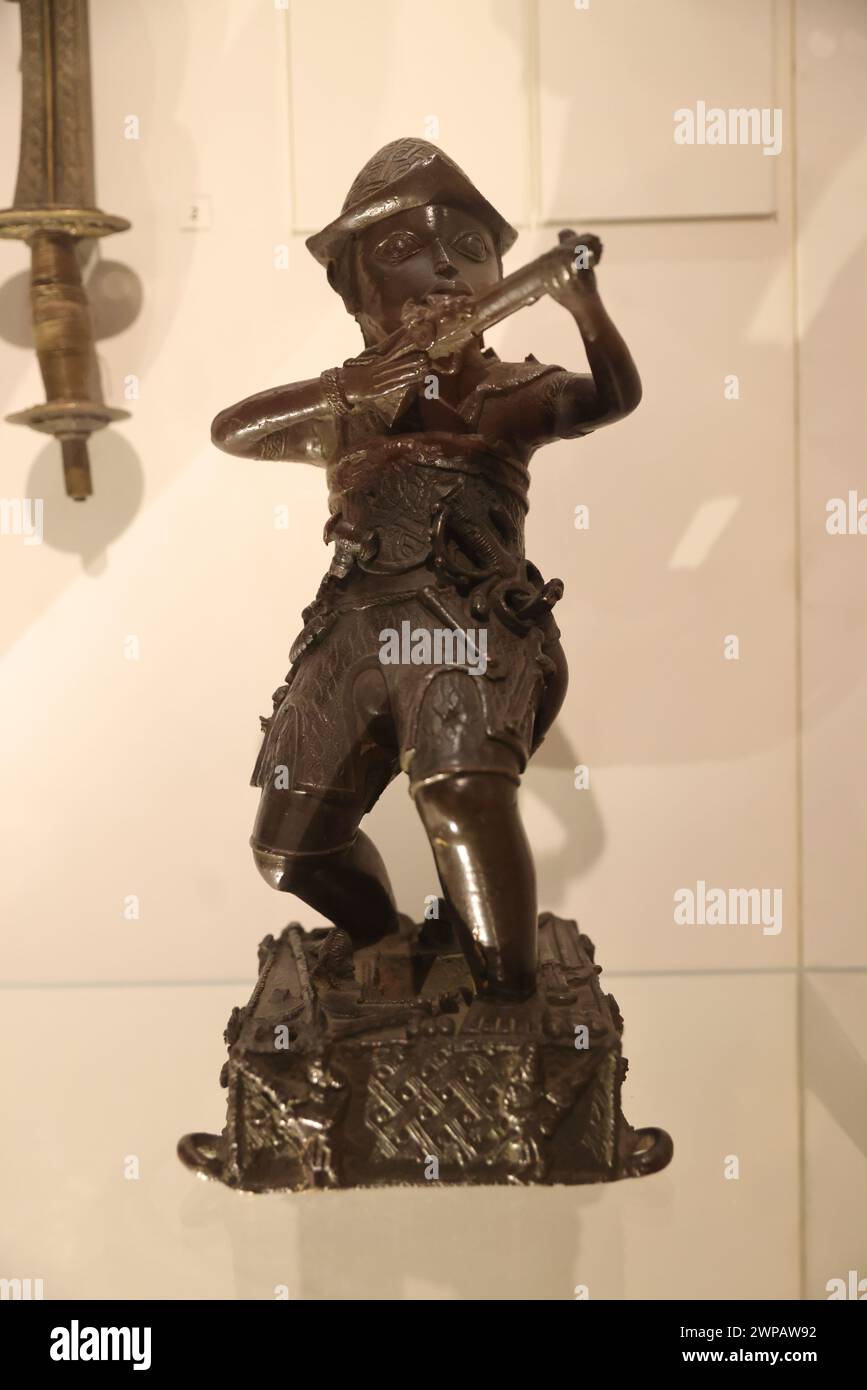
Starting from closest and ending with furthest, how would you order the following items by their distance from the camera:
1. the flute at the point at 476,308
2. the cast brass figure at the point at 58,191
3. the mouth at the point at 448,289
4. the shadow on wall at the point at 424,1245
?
the flute at the point at 476,308 < the shadow on wall at the point at 424,1245 < the mouth at the point at 448,289 < the cast brass figure at the point at 58,191

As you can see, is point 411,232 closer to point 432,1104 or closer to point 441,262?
point 441,262

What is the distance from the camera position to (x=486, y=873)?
204 centimetres

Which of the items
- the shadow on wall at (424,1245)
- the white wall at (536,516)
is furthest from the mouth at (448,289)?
the shadow on wall at (424,1245)

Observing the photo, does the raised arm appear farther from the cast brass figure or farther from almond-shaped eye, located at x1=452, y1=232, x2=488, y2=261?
the cast brass figure

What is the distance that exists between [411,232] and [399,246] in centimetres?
3

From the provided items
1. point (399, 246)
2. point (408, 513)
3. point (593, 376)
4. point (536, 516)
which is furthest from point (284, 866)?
point (536, 516)

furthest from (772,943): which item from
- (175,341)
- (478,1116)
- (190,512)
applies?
(175,341)

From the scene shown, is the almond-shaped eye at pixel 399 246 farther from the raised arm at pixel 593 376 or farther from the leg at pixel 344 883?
the leg at pixel 344 883

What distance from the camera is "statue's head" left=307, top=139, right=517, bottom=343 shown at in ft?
7.50

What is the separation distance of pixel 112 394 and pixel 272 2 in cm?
96

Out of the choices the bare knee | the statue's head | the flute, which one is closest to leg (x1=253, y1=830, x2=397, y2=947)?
the bare knee

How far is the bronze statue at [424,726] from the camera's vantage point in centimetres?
205

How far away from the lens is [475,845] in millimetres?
2043

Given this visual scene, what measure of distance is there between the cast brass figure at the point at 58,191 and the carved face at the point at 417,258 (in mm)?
915
